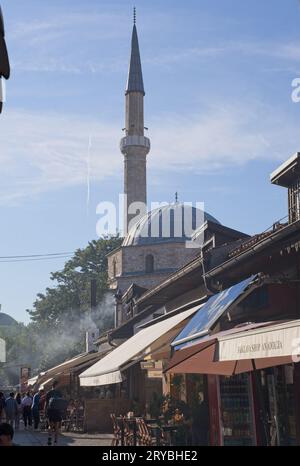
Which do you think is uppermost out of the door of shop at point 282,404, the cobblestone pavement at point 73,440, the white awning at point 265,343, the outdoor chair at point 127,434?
the white awning at point 265,343

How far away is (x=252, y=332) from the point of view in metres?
8.42

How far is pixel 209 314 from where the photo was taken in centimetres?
1212

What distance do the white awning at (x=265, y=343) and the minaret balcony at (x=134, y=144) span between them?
174ft

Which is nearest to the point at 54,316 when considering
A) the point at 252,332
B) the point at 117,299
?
the point at 117,299

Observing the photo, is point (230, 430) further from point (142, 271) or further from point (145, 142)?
point (145, 142)

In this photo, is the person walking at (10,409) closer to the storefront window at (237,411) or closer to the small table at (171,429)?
the small table at (171,429)

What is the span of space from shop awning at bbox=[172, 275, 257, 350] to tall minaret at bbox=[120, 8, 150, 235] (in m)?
49.1

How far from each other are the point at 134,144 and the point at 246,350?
54146 millimetres

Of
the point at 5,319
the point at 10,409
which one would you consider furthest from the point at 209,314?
the point at 5,319

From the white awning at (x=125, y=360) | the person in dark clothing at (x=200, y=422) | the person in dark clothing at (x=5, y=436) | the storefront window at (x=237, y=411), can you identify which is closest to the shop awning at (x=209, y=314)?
the white awning at (x=125, y=360)

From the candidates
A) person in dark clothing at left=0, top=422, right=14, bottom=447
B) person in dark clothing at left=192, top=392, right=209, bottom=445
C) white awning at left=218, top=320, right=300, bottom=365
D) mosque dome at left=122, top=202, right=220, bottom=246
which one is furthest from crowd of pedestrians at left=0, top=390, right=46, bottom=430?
mosque dome at left=122, top=202, right=220, bottom=246

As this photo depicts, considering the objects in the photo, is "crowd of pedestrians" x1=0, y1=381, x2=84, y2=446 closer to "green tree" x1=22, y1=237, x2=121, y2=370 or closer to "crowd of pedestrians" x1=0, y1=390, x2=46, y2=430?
"crowd of pedestrians" x1=0, y1=390, x2=46, y2=430

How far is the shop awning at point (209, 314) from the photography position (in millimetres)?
11148

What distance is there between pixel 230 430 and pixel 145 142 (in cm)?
5119
